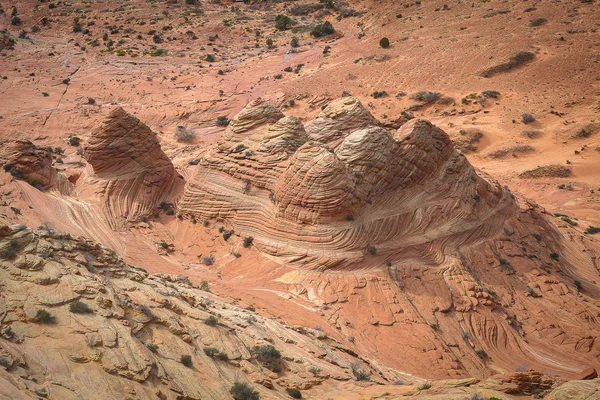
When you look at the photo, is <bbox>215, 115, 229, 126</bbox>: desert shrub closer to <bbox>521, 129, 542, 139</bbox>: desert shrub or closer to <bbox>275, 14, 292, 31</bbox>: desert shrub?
<bbox>521, 129, 542, 139</bbox>: desert shrub

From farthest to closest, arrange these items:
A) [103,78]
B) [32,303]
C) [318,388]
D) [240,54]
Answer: [240,54] → [103,78] → [318,388] → [32,303]

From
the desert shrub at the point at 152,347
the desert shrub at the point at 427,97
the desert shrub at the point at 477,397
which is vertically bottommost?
the desert shrub at the point at 427,97

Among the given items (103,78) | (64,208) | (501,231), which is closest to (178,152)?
(64,208)

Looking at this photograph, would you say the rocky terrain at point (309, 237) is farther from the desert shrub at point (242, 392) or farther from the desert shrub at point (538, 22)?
the desert shrub at point (538, 22)

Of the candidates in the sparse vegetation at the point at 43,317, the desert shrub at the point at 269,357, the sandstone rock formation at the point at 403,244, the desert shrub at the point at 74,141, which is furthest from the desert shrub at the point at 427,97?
the sparse vegetation at the point at 43,317

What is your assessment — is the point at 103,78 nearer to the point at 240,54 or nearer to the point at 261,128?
the point at 240,54

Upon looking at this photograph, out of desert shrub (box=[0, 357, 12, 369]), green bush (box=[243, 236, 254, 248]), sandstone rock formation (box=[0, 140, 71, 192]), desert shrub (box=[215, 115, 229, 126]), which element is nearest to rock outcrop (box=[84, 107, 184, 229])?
sandstone rock formation (box=[0, 140, 71, 192])
